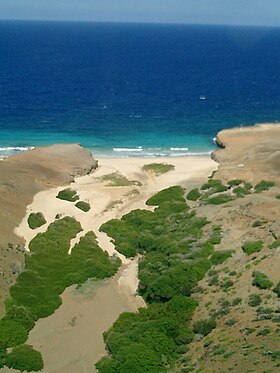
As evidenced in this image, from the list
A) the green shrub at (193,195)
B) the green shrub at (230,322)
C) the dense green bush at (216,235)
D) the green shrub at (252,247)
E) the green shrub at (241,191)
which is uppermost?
the green shrub at (193,195)

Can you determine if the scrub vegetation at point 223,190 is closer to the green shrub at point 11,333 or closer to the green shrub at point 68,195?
the green shrub at point 68,195

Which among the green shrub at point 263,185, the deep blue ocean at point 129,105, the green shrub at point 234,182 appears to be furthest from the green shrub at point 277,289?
the deep blue ocean at point 129,105

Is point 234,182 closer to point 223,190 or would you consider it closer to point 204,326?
point 223,190

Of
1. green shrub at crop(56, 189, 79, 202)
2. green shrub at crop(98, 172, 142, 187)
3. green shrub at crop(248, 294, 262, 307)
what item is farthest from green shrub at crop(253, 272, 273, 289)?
green shrub at crop(98, 172, 142, 187)

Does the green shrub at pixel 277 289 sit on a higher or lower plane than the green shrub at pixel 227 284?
lower

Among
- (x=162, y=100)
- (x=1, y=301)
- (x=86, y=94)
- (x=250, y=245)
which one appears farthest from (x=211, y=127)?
(x=1, y=301)

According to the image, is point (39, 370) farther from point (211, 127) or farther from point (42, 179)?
point (211, 127)
